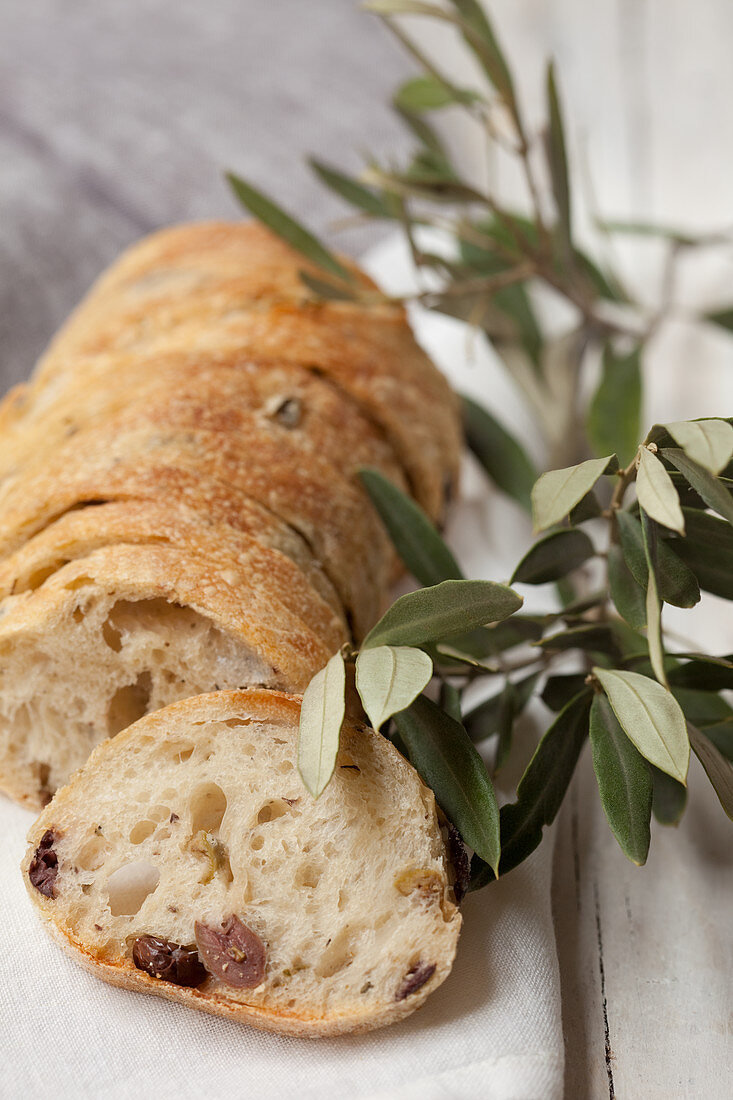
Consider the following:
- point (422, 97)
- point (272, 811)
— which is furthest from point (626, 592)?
point (422, 97)

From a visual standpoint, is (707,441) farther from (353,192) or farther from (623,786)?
(353,192)

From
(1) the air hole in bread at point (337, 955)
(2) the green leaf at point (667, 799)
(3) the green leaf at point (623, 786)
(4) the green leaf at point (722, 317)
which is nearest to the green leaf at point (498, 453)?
(4) the green leaf at point (722, 317)

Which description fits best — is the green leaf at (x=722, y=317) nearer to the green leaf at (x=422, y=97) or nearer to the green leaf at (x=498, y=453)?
the green leaf at (x=498, y=453)

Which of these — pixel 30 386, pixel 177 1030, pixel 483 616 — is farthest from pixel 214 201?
pixel 177 1030

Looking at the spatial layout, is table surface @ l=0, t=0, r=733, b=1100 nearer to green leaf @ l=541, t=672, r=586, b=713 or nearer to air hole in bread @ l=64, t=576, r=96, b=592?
green leaf @ l=541, t=672, r=586, b=713

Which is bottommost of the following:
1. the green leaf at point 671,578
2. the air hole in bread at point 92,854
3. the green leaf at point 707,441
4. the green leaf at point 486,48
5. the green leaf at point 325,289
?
the green leaf at point 671,578

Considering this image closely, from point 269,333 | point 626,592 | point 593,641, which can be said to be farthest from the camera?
point 269,333

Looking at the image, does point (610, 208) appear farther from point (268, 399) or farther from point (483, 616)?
point (483, 616)
